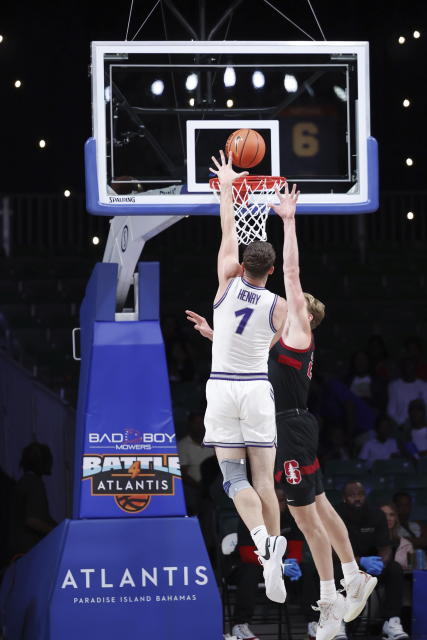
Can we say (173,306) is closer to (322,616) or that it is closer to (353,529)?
(353,529)

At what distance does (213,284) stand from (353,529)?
340 inches

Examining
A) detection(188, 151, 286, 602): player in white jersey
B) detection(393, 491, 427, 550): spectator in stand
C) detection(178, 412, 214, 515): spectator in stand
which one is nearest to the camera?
detection(188, 151, 286, 602): player in white jersey

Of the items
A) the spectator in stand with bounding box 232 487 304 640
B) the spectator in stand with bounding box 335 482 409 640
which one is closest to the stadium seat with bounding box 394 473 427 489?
the spectator in stand with bounding box 335 482 409 640

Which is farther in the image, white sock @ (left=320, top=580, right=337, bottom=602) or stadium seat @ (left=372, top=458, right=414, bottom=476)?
stadium seat @ (left=372, top=458, right=414, bottom=476)

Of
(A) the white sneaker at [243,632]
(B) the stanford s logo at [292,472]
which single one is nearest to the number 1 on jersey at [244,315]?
(B) the stanford s logo at [292,472]

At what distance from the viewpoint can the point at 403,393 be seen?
1714cm

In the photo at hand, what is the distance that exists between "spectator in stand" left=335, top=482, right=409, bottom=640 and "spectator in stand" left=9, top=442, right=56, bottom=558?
2983mm

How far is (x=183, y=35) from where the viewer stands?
21.4 meters

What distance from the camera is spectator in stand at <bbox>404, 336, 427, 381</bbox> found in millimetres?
17609

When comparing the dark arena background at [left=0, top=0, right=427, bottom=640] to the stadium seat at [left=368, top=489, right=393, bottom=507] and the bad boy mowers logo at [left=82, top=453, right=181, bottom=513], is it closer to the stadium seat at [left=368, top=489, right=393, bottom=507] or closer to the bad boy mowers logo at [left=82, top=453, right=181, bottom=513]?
the bad boy mowers logo at [left=82, top=453, right=181, bottom=513]

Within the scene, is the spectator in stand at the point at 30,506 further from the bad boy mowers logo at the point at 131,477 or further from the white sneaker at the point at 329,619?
the white sneaker at the point at 329,619

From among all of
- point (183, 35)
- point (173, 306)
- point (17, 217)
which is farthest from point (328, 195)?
point (17, 217)

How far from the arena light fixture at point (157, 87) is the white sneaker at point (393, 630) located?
587 cm

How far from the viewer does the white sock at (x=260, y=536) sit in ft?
28.1
